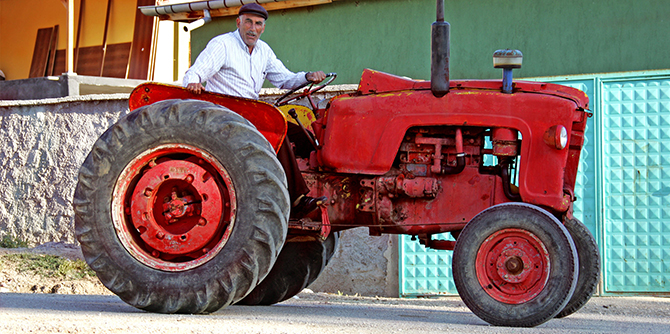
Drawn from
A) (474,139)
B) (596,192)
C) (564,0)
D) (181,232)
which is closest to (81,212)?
(181,232)

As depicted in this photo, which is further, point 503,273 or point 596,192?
point 596,192

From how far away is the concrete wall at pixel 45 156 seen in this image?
9398mm

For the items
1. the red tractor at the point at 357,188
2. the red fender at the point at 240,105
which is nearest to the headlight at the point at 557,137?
the red tractor at the point at 357,188

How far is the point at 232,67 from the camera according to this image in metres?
5.23

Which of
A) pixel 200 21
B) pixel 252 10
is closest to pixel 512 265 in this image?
pixel 252 10

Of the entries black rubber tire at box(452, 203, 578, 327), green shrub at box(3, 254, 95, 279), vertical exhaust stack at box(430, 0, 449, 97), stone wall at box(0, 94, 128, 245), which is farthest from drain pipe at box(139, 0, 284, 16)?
black rubber tire at box(452, 203, 578, 327)

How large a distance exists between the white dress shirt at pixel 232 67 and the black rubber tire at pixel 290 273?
1.15m

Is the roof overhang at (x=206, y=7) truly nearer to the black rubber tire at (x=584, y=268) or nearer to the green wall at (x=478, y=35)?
the green wall at (x=478, y=35)

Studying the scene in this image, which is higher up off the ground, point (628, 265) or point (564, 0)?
point (564, 0)

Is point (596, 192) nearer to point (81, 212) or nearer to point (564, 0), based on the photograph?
point (564, 0)

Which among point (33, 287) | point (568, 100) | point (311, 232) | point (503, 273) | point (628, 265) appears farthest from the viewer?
point (628, 265)

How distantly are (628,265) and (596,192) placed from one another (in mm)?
766

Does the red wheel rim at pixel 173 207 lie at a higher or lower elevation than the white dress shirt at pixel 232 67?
lower

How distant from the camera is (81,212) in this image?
4281 millimetres
